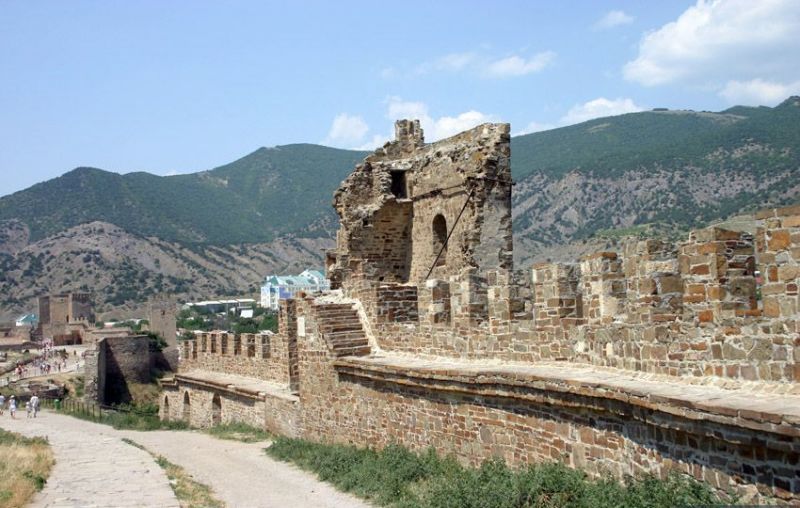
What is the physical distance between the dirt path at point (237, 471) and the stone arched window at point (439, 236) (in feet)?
18.1

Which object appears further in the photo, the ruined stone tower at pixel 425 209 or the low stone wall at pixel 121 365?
the low stone wall at pixel 121 365

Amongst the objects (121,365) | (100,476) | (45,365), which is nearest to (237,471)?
(100,476)

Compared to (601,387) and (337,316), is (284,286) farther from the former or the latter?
(601,387)

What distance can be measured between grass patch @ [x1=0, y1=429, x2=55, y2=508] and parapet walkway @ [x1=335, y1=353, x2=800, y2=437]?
4.95m

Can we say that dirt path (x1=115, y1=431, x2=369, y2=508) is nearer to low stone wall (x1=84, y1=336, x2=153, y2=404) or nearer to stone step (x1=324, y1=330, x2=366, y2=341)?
stone step (x1=324, y1=330, x2=366, y2=341)

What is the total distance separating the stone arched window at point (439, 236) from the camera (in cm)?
1728

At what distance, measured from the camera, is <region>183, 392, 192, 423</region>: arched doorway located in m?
24.9

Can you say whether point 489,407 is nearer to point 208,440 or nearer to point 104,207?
point 208,440

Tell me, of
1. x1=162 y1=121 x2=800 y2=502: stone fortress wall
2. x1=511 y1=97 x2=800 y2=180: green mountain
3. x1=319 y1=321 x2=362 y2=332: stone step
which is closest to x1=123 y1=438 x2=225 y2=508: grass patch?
x1=162 y1=121 x2=800 y2=502: stone fortress wall

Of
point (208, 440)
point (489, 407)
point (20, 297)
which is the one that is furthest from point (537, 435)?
point (20, 297)

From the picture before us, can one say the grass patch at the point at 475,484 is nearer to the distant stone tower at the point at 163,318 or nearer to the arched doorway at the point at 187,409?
the arched doorway at the point at 187,409

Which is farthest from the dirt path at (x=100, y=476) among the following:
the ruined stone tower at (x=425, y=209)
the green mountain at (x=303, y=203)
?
the green mountain at (x=303, y=203)

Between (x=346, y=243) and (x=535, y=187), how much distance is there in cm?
7570

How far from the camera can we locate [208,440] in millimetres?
18250
